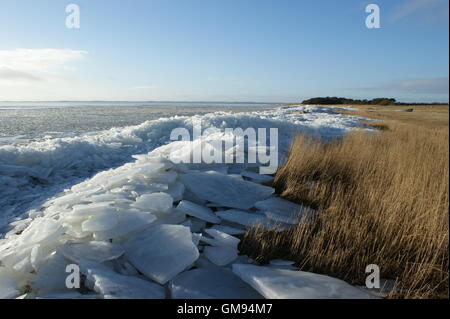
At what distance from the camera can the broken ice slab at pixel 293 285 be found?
72.0 inches

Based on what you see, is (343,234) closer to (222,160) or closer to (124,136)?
(222,160)

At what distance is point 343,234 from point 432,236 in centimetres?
76

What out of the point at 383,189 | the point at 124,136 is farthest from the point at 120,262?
the point at 124,136

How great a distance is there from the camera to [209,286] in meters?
1.99

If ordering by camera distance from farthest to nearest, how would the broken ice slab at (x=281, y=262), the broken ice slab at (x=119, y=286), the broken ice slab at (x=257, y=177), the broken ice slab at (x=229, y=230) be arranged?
the broken ice slab at (x=257, y=177) < the broken ice slab at (x=229, y=230) < the broken ice slab at (x=281, y=262) < the broken ice slab at (x=119, y=286)

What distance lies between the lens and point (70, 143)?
716 cm

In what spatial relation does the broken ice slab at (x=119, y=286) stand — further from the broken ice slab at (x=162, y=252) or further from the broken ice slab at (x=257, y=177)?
the broken ice slab at (x=257, y=177)

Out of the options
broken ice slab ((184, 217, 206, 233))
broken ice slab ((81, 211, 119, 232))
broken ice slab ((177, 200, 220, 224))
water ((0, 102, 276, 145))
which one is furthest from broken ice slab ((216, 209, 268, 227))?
water ((0, 102, 276, 145))

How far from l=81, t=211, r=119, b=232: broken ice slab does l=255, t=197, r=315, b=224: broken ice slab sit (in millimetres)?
1637

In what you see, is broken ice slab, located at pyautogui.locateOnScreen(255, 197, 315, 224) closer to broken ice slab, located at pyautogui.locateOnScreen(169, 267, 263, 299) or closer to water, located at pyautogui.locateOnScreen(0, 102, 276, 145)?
broken ice slab, located at pyautogui.locateOnScreen(169, 267, 263, 299)

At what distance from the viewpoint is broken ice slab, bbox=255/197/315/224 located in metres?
3.10

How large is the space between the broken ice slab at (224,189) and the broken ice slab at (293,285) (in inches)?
54.0

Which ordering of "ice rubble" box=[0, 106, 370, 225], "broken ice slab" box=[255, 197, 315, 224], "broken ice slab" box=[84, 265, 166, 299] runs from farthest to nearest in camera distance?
1. "ice rubble" box=[0, 106, 370, 225]
2. "broken ice slab" box=[255, 197, 315, 224]
3. "broken ice slab" box=[84, 265, 166, 299]

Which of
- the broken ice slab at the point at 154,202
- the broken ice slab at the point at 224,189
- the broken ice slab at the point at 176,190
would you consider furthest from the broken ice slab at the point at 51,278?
the broken ice slab at the point at 224,189
